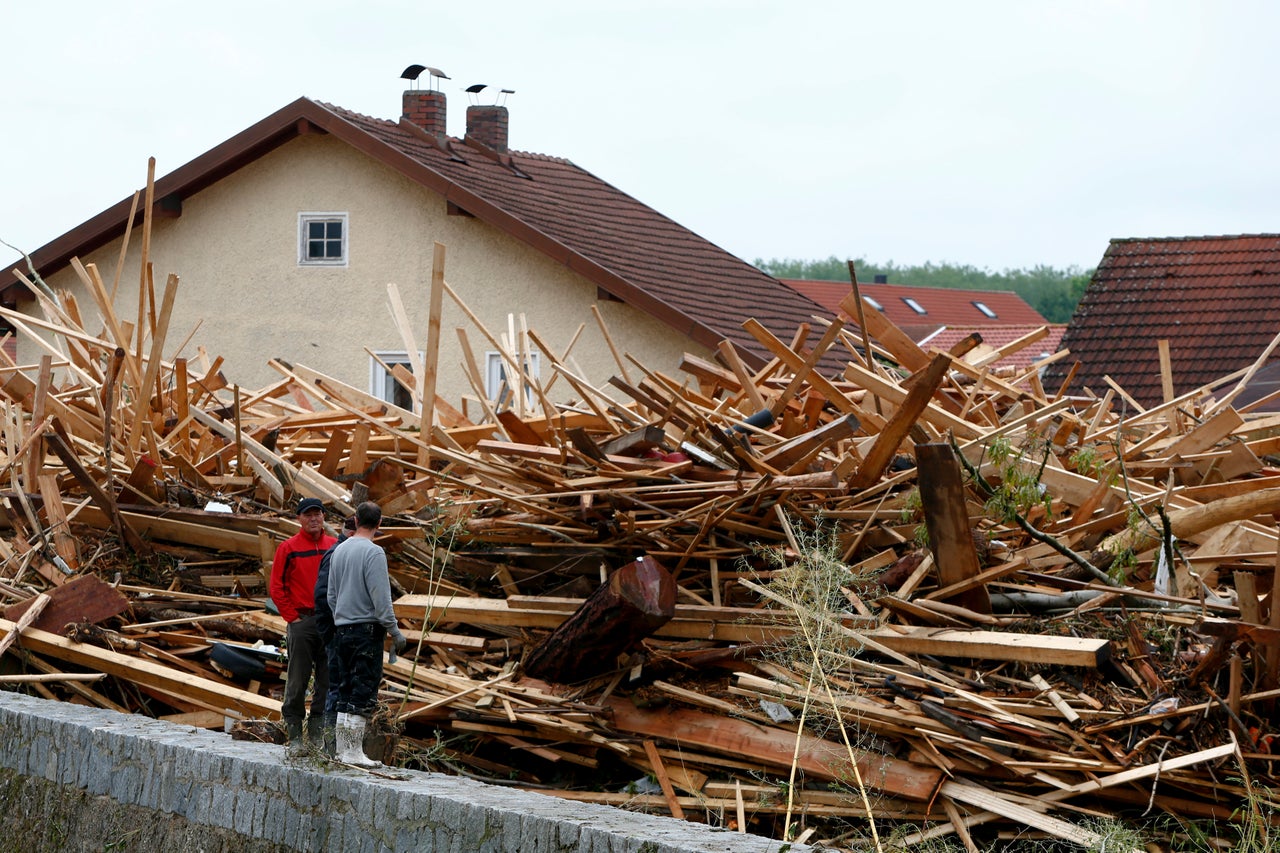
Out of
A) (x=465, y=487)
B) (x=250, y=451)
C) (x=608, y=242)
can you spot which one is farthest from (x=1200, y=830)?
(x=608, y=242)

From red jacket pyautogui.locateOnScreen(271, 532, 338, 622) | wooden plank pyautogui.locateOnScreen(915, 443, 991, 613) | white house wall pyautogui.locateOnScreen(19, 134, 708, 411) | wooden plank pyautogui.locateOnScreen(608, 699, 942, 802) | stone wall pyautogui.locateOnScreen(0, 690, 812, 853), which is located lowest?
stone wall pyautogui.locateOnScreen(0, 690, 812, 853)

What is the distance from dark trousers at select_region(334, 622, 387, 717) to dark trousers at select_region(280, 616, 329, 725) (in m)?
0.62

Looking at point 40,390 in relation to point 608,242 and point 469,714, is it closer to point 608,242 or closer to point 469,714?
point 469,714

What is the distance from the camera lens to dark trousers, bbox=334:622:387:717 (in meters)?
5.91

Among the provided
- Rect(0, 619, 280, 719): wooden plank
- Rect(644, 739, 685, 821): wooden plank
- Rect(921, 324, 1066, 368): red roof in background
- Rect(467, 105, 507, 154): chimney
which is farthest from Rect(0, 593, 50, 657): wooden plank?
Rect(921, 324, 1066, 368): red roof in background

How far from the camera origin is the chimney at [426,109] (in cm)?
2091

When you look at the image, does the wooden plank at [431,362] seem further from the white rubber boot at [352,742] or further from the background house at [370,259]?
the background house at [370,259]

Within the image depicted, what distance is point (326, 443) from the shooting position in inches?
371

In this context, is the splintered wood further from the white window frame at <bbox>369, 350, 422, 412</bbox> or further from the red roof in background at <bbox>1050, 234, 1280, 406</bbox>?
the red roof in background at <bbox>1050, 234, 1280, 406</bbox>

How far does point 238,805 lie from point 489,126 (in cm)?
1725

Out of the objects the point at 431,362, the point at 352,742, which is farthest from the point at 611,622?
the point at 431,362

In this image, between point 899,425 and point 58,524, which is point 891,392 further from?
point 58,524

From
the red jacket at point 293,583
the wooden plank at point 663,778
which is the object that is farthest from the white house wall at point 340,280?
the wooden plank at point 663,778

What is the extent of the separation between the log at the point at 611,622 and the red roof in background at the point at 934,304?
48.7 meters
